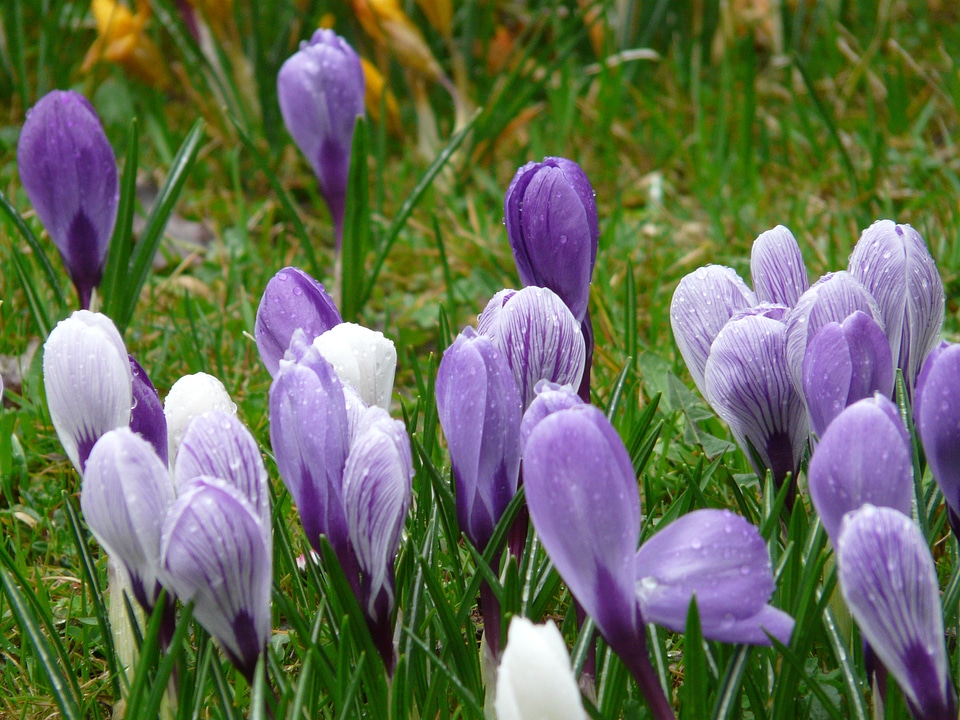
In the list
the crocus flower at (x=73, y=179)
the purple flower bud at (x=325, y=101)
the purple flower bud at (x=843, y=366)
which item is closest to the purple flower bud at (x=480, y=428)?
the purple flower bud at (x=843, y=366)

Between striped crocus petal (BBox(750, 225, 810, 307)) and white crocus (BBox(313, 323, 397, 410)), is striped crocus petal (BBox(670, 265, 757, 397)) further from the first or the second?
white crocus (BBox(313, 323, 397, 410))

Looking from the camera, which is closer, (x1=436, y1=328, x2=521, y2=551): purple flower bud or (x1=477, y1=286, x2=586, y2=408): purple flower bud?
(x1=436, y1=328, x2=521, y2=551): purple flower bud

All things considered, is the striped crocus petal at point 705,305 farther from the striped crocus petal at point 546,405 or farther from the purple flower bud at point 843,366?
the striped crocus petal at point 546,405

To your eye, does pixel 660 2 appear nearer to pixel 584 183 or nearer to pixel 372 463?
pixel 584 183

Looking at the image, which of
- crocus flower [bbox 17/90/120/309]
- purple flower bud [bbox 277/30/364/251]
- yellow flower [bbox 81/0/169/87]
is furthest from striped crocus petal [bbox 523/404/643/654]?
yellow flower [bbox 81/0/169/87]

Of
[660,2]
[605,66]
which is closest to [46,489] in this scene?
[605,66]

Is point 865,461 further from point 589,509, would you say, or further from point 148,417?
point 148,417

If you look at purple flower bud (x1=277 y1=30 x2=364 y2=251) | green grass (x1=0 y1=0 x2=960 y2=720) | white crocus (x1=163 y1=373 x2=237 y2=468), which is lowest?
green grass (x1=0 y1=0 x2=960 y2=720)
